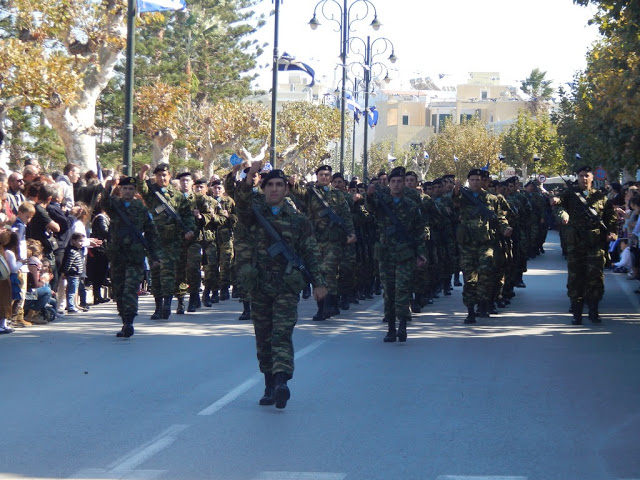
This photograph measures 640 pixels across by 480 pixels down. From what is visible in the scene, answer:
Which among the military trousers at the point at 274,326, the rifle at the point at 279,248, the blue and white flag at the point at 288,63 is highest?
the blue and white flag at the point at 288,63

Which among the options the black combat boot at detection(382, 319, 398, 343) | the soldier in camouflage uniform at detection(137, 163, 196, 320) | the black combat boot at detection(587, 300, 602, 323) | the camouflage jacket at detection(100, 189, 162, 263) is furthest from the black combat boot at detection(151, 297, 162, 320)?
the black combat boot at detection(587, 300, 602, 323)

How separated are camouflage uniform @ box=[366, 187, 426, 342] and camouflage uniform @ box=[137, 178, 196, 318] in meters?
3.27

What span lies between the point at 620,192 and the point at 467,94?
119459mm

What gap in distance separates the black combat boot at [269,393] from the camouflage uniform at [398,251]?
3932 mm

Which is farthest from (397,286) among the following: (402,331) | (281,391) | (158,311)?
(281,391)

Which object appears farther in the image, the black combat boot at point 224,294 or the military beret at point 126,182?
the black combat boot at point 224,294

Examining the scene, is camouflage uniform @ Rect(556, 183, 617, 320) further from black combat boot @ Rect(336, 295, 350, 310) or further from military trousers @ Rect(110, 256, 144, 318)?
military trousers @ Rect(110, 256, 144, 318)

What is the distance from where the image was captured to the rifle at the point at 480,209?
579 inches

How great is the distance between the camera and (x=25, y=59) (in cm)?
2680

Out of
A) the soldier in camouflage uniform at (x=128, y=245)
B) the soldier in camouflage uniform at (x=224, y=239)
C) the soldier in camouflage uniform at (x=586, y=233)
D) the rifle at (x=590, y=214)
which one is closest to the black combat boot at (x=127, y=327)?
the soldier in camouflage uniform at (x=128, y=245)

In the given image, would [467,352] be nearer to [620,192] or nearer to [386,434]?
[386,434]

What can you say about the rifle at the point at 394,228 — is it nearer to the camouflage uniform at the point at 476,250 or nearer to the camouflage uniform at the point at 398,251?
the camouflage uniform at the point at 398,251

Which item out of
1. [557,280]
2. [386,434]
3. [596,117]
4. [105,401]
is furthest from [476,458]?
[596,117]

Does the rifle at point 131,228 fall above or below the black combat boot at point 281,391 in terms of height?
above
